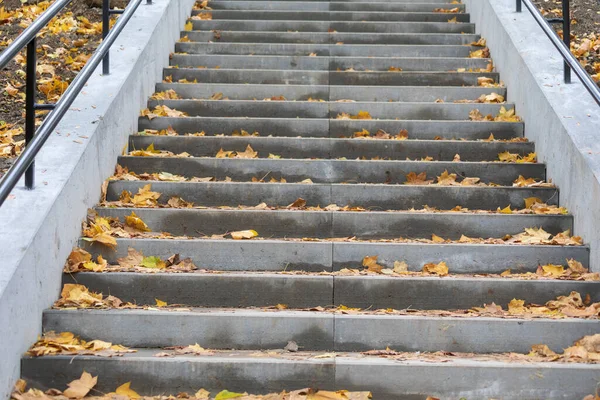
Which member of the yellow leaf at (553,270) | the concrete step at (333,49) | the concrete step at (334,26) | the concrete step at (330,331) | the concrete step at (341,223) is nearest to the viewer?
the concrete step at (330,331)

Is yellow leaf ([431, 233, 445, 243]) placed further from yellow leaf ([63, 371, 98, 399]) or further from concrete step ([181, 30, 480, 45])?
A: concrete step ([181, 30, 480, 45])

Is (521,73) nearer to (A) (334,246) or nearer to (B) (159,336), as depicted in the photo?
(A) (334,246)

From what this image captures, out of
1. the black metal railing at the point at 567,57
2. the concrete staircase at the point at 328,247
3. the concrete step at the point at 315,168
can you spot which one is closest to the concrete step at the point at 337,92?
the concrete staircase at the point at 328,247

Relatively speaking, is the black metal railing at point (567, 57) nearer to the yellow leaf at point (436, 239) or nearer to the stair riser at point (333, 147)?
the stair riser at point (333, 147)

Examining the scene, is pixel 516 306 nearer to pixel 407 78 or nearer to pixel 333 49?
pixel 407 78

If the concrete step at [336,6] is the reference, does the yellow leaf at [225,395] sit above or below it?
below

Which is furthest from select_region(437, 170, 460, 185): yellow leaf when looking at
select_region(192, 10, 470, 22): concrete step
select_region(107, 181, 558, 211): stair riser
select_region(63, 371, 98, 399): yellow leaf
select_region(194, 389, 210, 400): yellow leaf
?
select_region(192, 10, 470, 22): concrete step

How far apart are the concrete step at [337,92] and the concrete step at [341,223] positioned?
2.18 metres

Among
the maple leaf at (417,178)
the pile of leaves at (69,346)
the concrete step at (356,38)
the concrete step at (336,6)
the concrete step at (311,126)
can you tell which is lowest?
the pile of leaves at (69,346)

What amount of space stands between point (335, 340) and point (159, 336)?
872mm

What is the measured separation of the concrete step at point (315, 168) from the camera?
18.6ft

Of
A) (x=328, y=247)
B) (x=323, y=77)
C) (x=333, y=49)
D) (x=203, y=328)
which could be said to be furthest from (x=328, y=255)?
(x=333, y=49)

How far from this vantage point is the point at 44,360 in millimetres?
3812

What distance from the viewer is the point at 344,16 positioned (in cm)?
896
